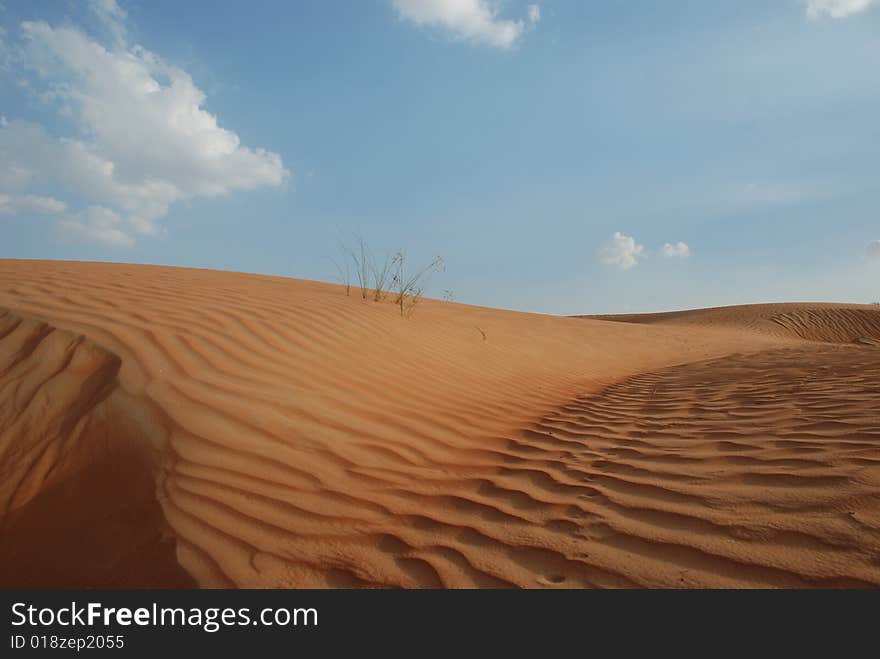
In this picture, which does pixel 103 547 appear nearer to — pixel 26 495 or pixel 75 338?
pixel 26 495

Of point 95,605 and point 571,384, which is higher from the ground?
point 571,384

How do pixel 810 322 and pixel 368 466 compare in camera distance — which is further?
pixel 810 322

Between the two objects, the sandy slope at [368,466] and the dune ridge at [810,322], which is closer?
the sandy slope at [368,466]

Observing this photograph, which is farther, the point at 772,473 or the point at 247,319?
the point at 247,319

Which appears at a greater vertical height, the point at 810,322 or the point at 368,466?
the point at 810,322

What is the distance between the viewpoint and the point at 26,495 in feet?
7.66

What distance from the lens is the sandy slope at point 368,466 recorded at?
1864 millimetres

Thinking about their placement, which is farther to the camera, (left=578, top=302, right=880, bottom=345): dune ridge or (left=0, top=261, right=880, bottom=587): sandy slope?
(left=578, top=302, right=880, bottom=345): dune ridge

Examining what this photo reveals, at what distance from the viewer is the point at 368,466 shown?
271 cm

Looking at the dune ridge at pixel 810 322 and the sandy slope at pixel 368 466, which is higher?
the dune ridge at pixel 810 322

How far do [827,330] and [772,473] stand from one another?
2216 cm

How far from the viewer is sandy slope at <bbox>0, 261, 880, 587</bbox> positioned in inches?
73.4

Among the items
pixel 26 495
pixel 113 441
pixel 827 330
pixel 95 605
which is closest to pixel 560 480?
pixel 95 605

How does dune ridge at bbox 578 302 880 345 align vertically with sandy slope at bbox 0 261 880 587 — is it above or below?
above
